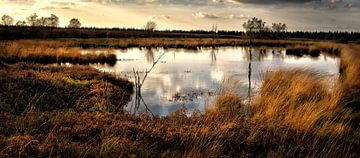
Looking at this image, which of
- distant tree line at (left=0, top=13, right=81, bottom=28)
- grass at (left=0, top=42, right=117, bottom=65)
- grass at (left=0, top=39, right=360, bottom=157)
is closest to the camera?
grass at (left=0, top=39, right=360, bottom=157)

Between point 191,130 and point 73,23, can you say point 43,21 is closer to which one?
point 73,23

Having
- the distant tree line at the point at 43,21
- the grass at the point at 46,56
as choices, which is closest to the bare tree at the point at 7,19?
the distant tree line at the point at 43,21

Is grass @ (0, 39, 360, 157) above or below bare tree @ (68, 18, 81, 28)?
below

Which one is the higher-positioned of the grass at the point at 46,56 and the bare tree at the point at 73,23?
the bare tree at the point at 73,23

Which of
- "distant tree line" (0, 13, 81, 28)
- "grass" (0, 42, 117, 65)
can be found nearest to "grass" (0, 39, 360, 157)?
"grass" (0, 42, 117, 65)

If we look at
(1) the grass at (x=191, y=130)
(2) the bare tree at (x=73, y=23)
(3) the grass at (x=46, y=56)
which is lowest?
(1) the grass at (x=191, y=130)

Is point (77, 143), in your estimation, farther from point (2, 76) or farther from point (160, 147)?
point (2, 76)

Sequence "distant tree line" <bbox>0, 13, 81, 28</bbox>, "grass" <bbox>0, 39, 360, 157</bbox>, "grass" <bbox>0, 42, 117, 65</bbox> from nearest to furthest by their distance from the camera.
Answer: "grass" <bbox>0, 39, 360, 157</bbox> < "grass" <bbox>0, 42, 117, 65</bbox> < "distant tree line" <bbox>0, 13, 81, 28</bbox>

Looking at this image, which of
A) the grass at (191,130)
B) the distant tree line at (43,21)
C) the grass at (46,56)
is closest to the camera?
the grass at (191,130)

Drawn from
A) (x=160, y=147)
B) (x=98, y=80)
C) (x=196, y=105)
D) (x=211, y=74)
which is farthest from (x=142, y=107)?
(x=211, y=74)

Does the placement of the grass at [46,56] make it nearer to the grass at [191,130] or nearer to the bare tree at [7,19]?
the grass at [191,130]

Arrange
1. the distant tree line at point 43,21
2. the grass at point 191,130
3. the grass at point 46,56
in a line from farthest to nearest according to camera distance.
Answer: the distant tree line at point 43,21 → the grass at point 46,56 → the grass at point 191,130

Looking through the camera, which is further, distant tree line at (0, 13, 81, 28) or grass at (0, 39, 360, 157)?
distant tree line at (0, 13, 81, 28)

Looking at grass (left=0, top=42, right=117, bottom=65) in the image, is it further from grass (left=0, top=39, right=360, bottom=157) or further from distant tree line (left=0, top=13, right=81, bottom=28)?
distant tree line (left=0, top=13, right=81, bottom=28)
